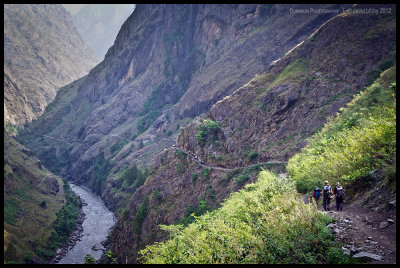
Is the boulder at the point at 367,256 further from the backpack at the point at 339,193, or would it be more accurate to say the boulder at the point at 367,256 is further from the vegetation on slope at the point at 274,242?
the backpack at the point at 339,193

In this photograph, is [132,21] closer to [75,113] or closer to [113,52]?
[113,52]

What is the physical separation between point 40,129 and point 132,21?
3915 inches

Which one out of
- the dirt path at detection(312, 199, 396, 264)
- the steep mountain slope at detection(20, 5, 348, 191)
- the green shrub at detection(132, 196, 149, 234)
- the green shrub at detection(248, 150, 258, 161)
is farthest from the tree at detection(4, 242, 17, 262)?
the dirt path at detection(312, 199, 396, 264)

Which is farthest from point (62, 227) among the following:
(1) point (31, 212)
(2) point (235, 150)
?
(2) point (235, 150)

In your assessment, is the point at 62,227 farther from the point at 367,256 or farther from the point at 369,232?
the point at 367,256

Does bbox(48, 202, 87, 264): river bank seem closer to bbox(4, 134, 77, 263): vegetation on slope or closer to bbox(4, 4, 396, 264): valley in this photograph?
bbox(4, 4, 396, 264): valley

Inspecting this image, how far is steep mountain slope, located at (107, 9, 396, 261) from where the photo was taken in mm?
39000

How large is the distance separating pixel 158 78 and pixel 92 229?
308ft

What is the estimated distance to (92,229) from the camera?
6862 cm

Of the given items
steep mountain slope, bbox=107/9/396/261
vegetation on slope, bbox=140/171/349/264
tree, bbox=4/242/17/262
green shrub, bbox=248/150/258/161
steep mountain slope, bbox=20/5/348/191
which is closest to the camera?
vegetation on slope, bbox=140/171/349/264

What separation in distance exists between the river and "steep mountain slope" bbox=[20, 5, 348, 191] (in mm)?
17593

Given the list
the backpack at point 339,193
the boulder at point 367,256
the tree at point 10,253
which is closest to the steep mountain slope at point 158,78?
the tree at point 10,253

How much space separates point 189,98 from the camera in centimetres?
10219

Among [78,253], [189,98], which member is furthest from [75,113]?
[78,253]
